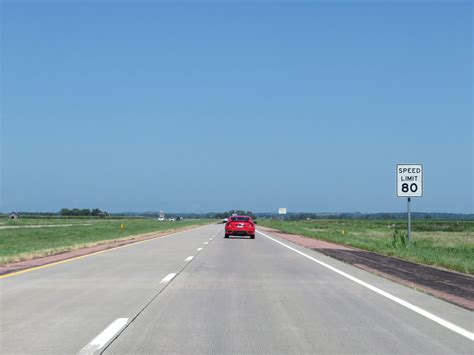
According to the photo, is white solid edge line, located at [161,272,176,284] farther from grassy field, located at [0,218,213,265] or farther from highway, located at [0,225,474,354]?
grassy field, located at [0,218,213,265]

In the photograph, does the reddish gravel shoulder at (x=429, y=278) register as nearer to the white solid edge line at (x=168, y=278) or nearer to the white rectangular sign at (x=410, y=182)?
the white solid edge line at (x=168, y=278)

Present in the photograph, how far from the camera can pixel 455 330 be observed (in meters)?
8.21

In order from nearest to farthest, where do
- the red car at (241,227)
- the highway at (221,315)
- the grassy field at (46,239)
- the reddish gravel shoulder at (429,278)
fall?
1. the highway at (221,315)
2. the reddish gravel shoulder at (429,278)
3. the grassy field at (46,239)
4. the red car at (241,227)

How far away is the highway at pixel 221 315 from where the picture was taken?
23.7ft

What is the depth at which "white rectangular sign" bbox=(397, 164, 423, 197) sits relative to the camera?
86.0ft

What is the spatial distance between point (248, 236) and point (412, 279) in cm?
2935

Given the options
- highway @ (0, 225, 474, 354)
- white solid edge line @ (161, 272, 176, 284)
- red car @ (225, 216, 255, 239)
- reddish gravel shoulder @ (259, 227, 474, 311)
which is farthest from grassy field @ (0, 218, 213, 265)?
reddish gravel shoulder @ (259, 227, 474, 311)

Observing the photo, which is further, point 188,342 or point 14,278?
point 14,278

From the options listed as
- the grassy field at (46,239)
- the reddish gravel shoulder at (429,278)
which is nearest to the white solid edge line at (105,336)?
the reddish gravel shoulder at (429,278)

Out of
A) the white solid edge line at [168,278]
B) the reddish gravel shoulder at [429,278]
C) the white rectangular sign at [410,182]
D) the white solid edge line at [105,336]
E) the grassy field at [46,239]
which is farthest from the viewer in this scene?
the white rectangular sign at [410,182]

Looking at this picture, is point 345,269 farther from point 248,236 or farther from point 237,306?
point 248,236

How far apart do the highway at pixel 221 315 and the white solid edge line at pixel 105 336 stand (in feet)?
0.04

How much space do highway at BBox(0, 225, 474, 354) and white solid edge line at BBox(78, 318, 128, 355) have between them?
1 cm

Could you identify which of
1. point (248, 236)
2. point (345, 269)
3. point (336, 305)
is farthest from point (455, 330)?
point (248, 236)
